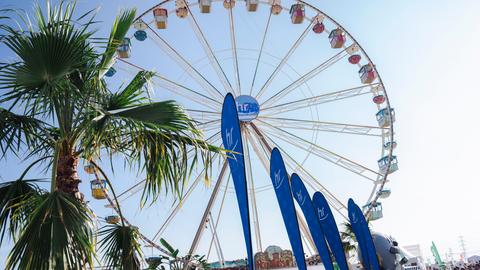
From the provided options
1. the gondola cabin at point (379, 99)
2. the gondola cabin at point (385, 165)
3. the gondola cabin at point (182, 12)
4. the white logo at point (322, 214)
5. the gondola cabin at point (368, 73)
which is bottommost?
the white logo at point (322, 214)

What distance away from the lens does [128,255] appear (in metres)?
5.16

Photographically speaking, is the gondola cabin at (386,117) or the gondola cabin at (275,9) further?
the gondola cabin at (386,117)

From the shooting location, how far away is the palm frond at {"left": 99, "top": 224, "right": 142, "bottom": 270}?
5.16 m

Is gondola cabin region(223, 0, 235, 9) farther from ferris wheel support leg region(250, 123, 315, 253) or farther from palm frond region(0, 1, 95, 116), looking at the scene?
palm frond region(0, 1, 95, 116)

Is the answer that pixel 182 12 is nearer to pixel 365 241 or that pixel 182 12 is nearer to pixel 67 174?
pixel 365 241

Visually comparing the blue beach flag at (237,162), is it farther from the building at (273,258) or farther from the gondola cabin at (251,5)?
the building at (273,258)

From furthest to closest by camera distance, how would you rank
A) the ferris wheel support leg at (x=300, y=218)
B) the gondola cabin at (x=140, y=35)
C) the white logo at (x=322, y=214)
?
1. the gondola cabin at (x=140, y=35)
2. the ferris wheel support leg at (x=300, y=218)
3. the white logo at (x=322, y=214)

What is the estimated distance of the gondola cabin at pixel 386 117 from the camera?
21266mm

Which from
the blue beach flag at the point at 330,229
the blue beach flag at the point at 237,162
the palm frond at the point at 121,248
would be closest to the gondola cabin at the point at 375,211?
the blue beach flag at the point at 330,229

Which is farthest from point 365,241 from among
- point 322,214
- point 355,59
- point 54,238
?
point 54,238

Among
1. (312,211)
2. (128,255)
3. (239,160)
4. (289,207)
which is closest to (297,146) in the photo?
(312,211)

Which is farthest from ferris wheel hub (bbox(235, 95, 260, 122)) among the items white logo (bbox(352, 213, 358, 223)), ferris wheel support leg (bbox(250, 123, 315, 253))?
white logo (bbox(352, 213, 358, 223))

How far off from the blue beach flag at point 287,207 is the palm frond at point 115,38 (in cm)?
573

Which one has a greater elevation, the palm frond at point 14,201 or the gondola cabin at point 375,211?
the gondola cabin at point 375,211
